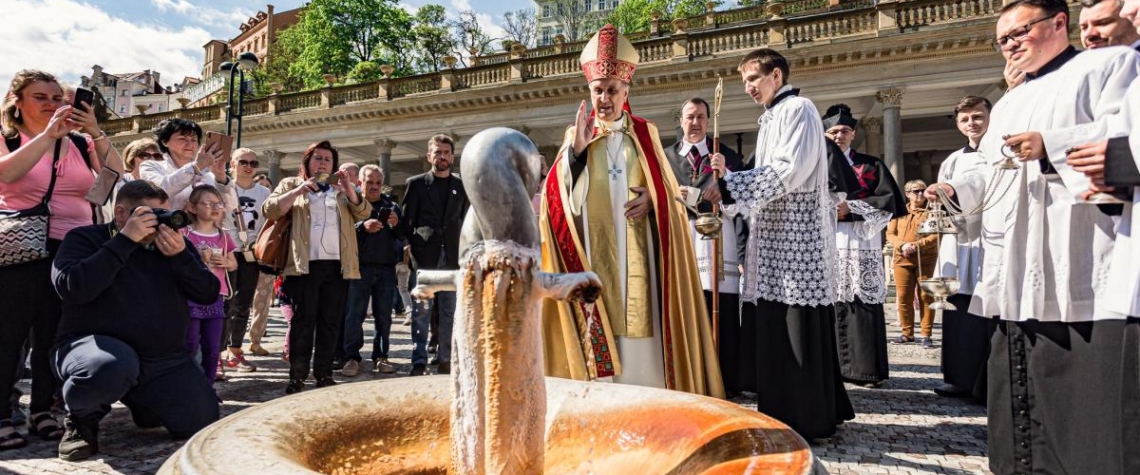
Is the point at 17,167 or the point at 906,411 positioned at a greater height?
the point at 17,167

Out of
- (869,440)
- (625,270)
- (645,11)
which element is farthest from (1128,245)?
(645,11)

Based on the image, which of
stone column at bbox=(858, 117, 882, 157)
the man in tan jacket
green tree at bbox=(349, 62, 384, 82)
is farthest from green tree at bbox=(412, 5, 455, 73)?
the man in tan jacket

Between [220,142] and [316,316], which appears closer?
[220,142]

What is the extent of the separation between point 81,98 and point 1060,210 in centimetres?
496

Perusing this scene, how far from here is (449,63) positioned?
25141 mm

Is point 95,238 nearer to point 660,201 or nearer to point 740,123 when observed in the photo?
point 660,201

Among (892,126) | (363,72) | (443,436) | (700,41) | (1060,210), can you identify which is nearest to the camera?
→ (443,436)

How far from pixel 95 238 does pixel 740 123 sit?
848 inches

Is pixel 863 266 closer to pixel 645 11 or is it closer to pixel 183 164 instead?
pixel 183 164

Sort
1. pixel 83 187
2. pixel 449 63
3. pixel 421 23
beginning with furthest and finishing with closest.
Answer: pixel 421 23, pixel 449 63, pixel 83 187

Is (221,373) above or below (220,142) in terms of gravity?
below

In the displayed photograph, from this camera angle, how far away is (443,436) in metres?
1.67

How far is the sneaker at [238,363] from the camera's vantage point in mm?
5857

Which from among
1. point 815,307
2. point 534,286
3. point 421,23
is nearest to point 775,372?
point 815,307
